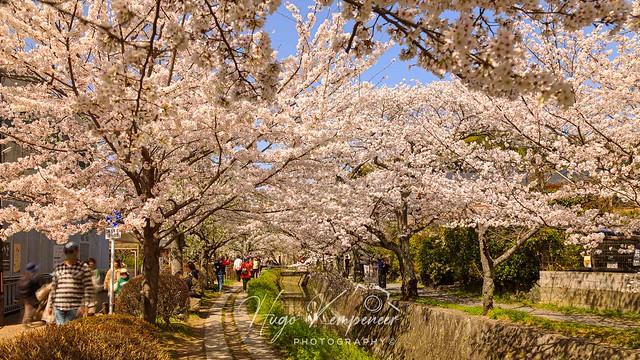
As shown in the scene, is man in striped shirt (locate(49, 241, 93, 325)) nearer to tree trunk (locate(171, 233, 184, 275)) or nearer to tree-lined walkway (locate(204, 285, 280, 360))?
tree-lined walkway (locate(204, 285, 280, 360))

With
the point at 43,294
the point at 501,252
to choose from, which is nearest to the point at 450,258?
the point at 501,252

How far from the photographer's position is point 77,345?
4.82 m

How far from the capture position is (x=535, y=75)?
3166 millimetres

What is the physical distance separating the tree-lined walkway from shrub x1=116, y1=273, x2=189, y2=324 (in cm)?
95

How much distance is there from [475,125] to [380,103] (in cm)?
361

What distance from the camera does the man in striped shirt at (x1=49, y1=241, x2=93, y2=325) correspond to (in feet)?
25.4

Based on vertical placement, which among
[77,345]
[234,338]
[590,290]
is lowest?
[234,338]

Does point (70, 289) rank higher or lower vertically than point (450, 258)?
higher

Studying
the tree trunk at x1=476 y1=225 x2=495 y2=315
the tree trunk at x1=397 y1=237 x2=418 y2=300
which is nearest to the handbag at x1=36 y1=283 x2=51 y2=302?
the tree trunk at x1=476 y1=225 x2=495 y2=315

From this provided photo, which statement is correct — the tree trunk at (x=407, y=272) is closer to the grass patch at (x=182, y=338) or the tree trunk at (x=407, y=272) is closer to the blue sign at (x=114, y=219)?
the grass patch at (x=182, y=338)

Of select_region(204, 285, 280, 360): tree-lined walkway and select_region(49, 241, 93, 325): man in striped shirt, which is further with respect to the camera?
select_region(204, 285, 280, 360): tree-lined walkway

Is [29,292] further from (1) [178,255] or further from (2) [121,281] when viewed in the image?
(1) [178,255]

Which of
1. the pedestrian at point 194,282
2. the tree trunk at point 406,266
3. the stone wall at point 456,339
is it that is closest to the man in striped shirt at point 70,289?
the stone wall at point 456,339

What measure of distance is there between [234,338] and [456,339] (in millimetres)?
5844
